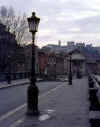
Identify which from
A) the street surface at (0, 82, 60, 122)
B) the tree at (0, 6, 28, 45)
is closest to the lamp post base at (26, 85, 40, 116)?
the street surface at (0, 82, 60, 122)

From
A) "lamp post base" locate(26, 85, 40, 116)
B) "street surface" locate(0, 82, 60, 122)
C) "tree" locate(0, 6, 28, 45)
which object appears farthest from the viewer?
"tree" locate(0, 6, 28, 45)

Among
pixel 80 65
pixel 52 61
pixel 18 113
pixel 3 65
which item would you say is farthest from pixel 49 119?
pixel 80 65

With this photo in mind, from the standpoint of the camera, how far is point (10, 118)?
15273 mm

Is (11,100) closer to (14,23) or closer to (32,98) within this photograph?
(32,98)

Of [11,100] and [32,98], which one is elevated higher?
[32,98]

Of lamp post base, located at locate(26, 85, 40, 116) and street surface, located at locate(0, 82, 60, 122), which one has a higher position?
lamp post base, located at locate(26, 85, 40, 116)

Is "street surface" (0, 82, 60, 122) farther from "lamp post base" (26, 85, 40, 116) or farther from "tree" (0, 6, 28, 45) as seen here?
"tree" (0, 6, 28, 45)

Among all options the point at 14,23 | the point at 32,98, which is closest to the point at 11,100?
the point at 32,98

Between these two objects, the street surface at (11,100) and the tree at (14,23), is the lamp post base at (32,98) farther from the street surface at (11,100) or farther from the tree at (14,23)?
the tree at (14,23)

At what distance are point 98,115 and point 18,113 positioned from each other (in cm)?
913

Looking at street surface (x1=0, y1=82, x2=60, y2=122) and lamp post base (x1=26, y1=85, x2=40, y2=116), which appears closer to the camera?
lamp post base (x1=26, y1=85, x2=40, y2=116)

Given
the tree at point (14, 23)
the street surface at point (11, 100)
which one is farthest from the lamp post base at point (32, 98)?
the tree at point (14, 23)

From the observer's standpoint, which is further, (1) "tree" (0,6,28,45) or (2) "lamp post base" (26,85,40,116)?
(1) "tree" (0,6,28,45)

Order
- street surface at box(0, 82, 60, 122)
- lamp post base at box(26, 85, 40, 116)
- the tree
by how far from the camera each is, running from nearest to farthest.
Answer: lamp post base at box(26, 85, 40, 116) < street surface at box(0, 82, 60, 122) < the tree
